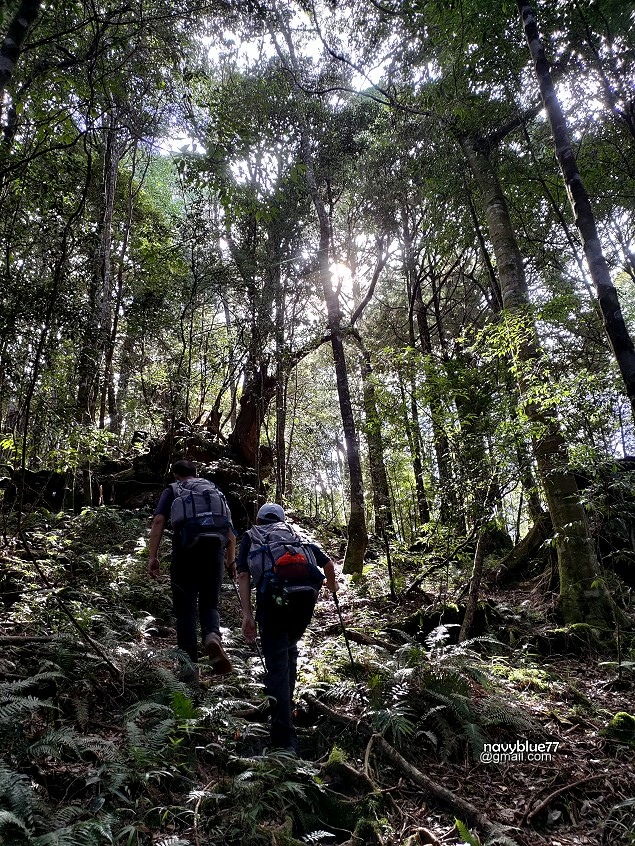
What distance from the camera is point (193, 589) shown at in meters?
4.87

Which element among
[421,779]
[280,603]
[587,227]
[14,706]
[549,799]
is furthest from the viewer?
[587,227]

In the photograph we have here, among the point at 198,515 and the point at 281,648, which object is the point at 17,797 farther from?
the point at 198,515

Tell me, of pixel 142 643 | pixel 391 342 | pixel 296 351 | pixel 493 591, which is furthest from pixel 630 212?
pixel 142 643

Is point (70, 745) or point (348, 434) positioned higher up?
point (348, 434)

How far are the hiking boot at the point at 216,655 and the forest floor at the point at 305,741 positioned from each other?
12 cm

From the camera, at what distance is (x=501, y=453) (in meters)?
6.07

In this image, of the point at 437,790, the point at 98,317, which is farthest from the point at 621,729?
the point at 98,317

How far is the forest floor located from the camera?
2793 mm

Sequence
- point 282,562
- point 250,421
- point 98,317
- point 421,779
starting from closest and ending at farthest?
point 421,779
point 282,562
point 98,317
point 250,421

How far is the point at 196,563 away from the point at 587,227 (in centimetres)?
523

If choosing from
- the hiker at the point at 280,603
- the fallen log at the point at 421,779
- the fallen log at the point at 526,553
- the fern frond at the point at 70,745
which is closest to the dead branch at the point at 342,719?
the fallen log at the point at 421,779

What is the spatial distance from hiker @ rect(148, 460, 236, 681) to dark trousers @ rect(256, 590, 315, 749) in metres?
1.07

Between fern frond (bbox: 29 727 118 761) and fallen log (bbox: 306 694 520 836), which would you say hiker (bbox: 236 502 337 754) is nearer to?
fallen log (bbox: 306 694 520 836)

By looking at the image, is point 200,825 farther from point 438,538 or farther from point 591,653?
point 591,653
